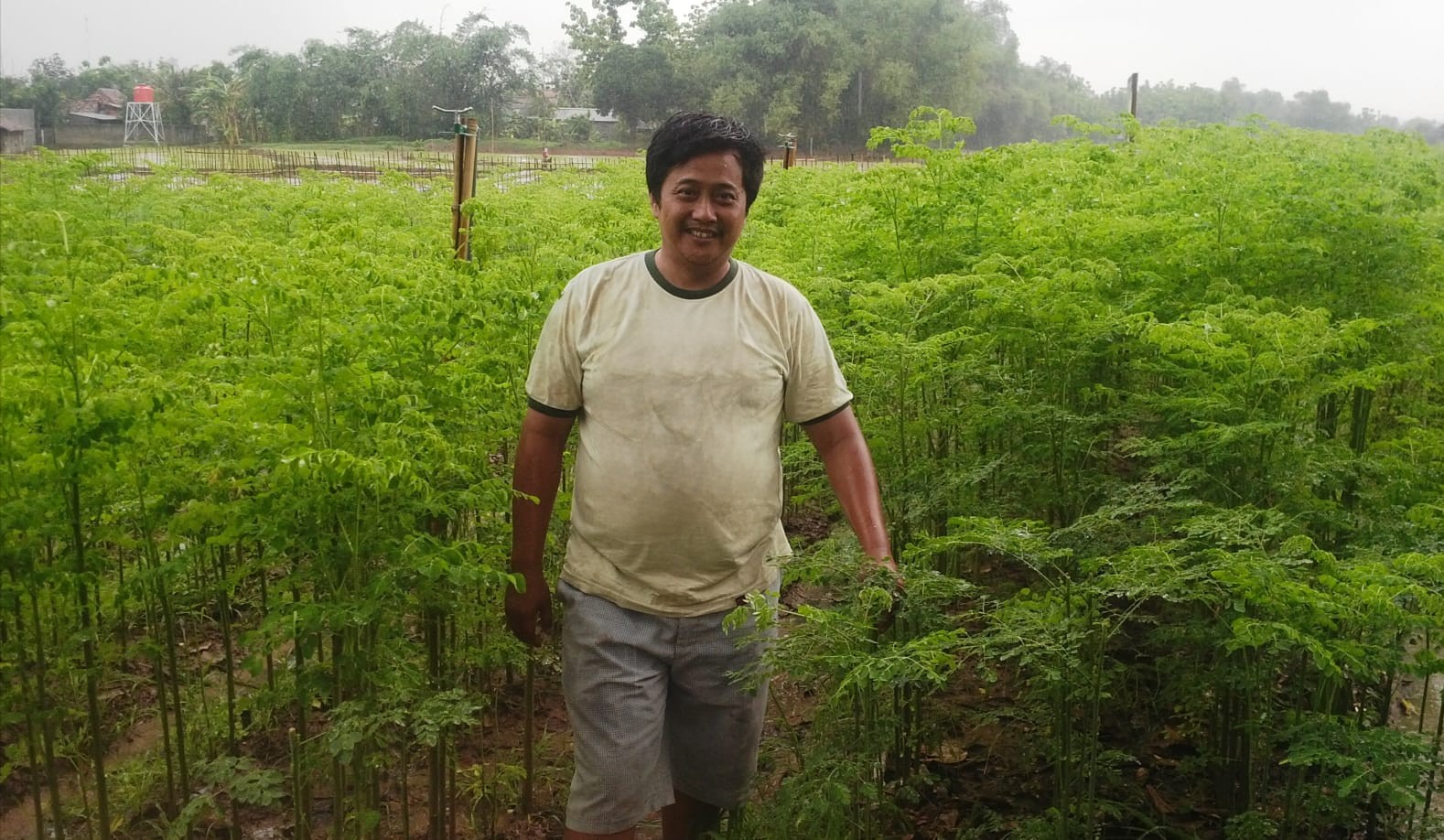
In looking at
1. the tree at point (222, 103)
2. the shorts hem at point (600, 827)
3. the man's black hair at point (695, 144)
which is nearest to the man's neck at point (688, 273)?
the man's black hair at point (695, 144)

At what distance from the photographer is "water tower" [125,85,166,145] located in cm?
670

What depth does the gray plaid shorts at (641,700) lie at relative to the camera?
2.92 meters

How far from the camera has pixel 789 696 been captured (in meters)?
5.06

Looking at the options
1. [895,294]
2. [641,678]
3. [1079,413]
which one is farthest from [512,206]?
[641,678]

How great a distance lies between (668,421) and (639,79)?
13115 millimetres

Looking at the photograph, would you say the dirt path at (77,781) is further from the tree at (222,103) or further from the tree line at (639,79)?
the tree at (222,103)

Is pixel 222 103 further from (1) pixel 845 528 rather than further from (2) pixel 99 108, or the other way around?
(1) pixel 845 528

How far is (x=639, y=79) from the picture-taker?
15.1m

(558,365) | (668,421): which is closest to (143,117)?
(558,365)

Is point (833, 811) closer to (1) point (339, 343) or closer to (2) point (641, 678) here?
(2) point (641, 678)

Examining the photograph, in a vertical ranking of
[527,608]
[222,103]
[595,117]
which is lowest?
[527,608]

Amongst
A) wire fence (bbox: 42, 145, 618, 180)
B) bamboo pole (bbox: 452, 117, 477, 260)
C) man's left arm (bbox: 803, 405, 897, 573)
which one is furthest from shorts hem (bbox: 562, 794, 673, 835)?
wire fence (bbox: 42, 145, 618, 180)

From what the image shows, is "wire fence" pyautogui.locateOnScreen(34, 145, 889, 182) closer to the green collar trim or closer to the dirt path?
the dirt path

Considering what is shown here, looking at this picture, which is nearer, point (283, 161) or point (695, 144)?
point (695, 144)
